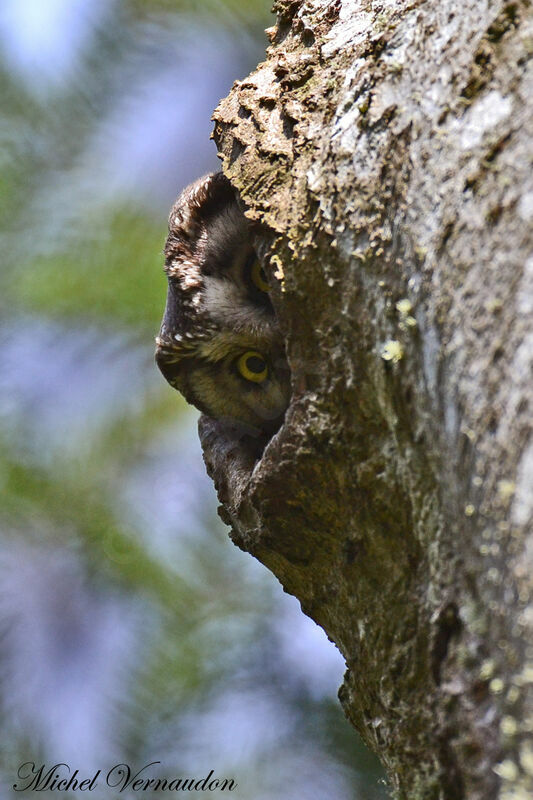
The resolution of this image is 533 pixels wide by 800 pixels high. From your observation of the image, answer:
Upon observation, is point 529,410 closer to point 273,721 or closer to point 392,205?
point 392,205

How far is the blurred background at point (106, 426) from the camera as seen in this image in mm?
4438

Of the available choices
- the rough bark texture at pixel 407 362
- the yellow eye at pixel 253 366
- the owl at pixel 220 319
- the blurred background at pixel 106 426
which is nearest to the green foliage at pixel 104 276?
the blurred background at pixel 106 426

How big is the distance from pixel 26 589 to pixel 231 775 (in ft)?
5.18

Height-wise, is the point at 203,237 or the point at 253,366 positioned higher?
the point at 203,237

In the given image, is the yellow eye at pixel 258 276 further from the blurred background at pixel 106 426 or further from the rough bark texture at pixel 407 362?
the blurred background at pixel 106 426

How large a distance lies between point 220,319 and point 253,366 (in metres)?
0.18

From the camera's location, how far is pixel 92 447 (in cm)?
482

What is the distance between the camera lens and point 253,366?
8.34ft

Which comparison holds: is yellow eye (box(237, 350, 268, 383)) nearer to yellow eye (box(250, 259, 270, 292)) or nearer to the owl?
the owl

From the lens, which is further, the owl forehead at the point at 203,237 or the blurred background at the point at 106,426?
the blurred background at the point at 106,426
